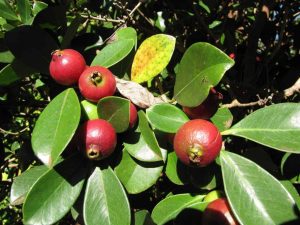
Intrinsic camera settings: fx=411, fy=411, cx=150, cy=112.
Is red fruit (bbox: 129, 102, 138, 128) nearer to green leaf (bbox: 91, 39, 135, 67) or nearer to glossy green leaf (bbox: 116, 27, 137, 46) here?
green leaf (bbox: 91, 39, 135, 67)

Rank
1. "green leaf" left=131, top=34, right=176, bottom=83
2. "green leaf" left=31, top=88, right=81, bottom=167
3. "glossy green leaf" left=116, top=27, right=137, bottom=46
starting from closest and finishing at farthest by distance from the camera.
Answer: "green leaf" left=31, top=88, right=81, bottom=167
"green leaf" left=131, top=34, right=176, bottom=83
"glossy green leaf" left=116, top=27, right=137, bottom=46

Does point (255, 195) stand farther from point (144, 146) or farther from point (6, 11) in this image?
point (6, 11)

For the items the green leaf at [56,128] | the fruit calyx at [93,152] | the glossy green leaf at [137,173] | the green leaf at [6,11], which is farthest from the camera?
the green leaf at [6,11]

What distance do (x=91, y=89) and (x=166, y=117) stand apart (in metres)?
0.24

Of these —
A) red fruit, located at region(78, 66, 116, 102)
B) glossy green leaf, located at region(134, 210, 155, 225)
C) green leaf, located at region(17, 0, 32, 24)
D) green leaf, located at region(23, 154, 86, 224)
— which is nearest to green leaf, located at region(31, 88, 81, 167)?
red fruit, located at region(78, 66, 116, 102)

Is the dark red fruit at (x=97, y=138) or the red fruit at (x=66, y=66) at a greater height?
the red fruit at (x=66, y=66)

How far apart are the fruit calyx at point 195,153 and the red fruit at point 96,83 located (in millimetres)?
317

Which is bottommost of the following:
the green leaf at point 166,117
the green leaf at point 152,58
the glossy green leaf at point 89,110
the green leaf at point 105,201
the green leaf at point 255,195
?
the green leaf at point 105,201

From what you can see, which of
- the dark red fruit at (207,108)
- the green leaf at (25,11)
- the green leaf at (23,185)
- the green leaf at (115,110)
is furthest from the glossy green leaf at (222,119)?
the green leaf at (25,11)

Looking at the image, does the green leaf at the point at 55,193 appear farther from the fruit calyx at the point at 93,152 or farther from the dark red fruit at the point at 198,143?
the dark red fruit at the point at 198,143

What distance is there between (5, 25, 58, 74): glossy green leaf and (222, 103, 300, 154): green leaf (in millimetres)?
654

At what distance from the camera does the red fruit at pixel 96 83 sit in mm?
1194

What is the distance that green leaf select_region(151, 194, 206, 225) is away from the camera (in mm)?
1281

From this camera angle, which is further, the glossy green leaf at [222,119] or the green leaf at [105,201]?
the glossy green leaf at [222,119]
